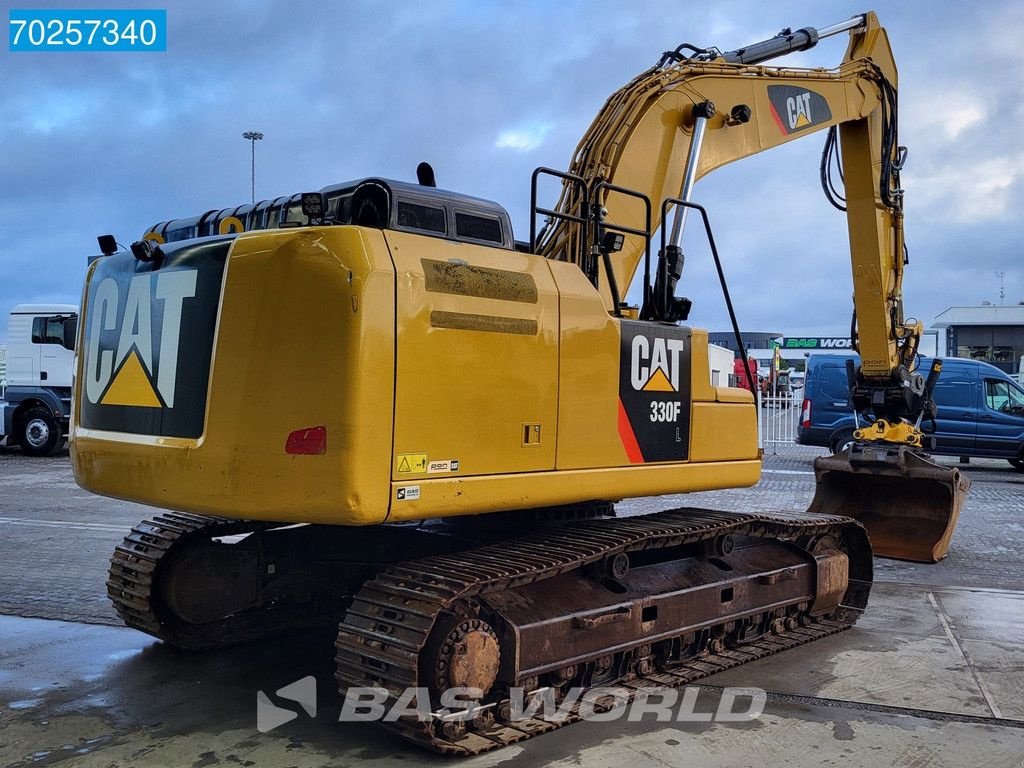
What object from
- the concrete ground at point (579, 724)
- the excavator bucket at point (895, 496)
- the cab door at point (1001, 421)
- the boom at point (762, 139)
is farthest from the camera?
the cab door at point (1001, 421)

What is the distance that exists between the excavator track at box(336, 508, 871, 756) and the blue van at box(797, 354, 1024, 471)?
1231 cm

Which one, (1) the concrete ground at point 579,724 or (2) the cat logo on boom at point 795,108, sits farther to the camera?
(2) the cat logo on boom at point 795,108

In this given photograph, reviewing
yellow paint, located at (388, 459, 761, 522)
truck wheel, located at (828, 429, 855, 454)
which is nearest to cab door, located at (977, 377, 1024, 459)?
truck wheel, located at (828, 429, 855, 454)

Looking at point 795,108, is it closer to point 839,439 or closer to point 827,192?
point 827,192

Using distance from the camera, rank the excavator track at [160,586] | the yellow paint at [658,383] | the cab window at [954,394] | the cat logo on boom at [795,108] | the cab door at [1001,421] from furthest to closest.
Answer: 1. the cab window at [954,394]
2. the cab door at [1001,421]
3. the cat logo on boom at [795,108]
4. the excavator track at [160,586]
5. the yellow paint at [658,383]

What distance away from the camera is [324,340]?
3867 millimetres

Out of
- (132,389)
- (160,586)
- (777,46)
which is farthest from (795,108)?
(160,586)

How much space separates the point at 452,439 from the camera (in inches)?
164

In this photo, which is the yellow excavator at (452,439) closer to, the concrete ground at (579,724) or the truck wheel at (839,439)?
the concrete ground at (579,724)

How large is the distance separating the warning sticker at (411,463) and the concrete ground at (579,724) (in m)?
1.24

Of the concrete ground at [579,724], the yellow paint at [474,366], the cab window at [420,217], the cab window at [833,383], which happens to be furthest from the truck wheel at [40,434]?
the yellow paint at [474,366]

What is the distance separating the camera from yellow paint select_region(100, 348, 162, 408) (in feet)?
14.6

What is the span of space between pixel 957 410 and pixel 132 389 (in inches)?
662

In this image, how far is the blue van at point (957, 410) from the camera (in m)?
17.8
